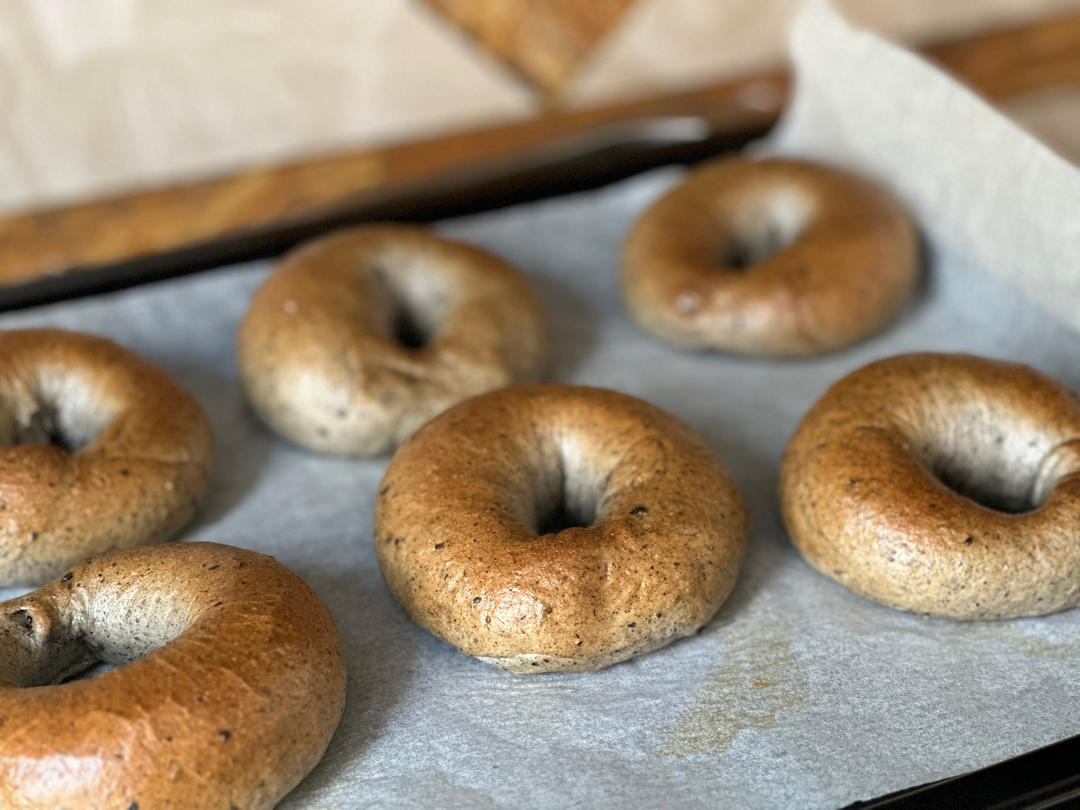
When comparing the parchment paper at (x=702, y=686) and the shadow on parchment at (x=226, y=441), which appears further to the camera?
the shadow on parchment at (x=226, y=441)

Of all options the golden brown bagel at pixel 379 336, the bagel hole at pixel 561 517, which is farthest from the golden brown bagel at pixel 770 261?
the bagel hole at pixel 561 517

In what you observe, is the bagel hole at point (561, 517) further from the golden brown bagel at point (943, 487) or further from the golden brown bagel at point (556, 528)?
the golden brown bagel at point (943, 487)

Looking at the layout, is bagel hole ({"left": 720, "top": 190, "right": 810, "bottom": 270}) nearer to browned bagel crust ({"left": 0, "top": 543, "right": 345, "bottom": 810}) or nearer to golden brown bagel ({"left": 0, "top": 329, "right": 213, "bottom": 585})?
golden brown bagel ({"left": 0, "top": 329, "right": 213, "bottom": 585})

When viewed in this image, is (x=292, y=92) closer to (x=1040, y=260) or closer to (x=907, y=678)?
(x=1040, y=260)

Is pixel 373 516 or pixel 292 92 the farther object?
pixel 292 92

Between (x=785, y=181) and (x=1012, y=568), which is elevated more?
(x=785, y=181)

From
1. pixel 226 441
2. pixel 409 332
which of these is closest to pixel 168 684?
pixel 226 441

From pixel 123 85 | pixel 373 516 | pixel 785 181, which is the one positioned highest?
pixel 785 181

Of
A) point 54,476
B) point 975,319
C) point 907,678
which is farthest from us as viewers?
point 975,319

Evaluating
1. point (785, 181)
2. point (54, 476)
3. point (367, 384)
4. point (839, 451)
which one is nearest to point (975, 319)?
point (785, 181)
